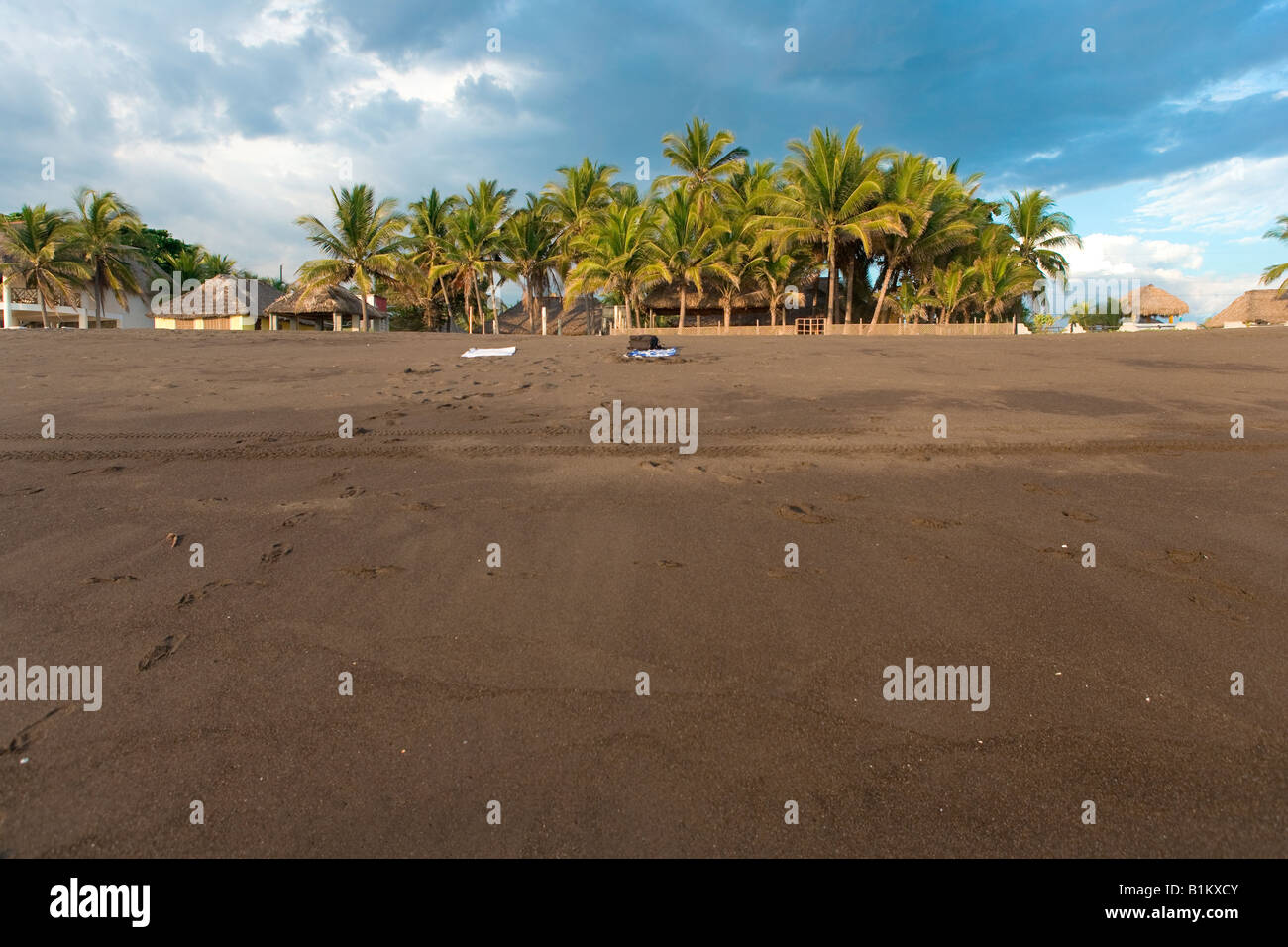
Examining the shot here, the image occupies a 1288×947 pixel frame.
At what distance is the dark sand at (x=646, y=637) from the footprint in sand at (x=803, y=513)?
0.08 feet

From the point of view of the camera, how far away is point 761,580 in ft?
13.2

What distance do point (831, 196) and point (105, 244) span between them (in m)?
33.6

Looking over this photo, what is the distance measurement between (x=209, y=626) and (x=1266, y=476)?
7.88m

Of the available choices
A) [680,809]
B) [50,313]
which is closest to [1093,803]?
[680,809]

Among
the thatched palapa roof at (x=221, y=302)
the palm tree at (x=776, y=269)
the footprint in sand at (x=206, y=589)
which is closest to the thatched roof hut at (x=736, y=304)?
the palm tree at (x=776, y=269)

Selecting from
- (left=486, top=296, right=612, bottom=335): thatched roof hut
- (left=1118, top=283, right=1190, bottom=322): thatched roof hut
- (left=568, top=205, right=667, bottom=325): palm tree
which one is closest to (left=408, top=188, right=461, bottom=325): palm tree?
(left=486, top=296, right=612, bottom=335): thatched roof hut

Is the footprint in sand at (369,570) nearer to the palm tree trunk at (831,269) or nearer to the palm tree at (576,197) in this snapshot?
the palm tree trunk at (831,269)

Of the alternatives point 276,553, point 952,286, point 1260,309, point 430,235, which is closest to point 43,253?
point 430,235

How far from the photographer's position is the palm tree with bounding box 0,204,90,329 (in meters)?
29.1

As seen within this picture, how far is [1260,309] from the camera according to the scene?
36.7m

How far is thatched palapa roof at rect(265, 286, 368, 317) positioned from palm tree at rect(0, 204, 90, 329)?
302 inches

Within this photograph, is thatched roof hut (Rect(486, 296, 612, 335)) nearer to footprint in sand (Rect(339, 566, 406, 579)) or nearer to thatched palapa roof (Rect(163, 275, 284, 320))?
thatched palapa roof (Rect(163, 275, 284, 320))

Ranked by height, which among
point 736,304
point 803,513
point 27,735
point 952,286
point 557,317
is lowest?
point 27,735

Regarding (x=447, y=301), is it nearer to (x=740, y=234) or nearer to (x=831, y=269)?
(x=740, y=234)
